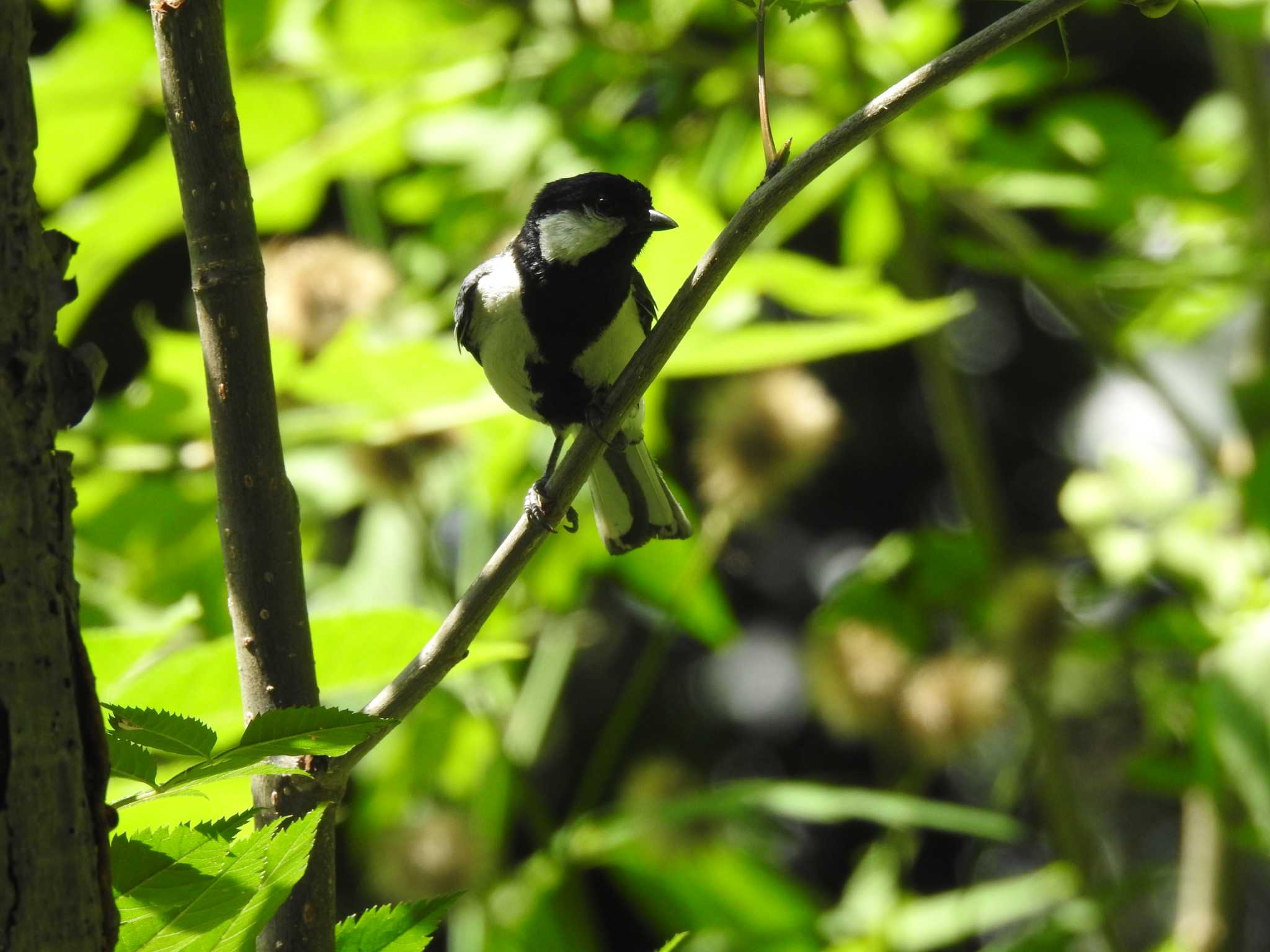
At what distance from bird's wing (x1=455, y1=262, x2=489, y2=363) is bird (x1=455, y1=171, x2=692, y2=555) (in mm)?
20

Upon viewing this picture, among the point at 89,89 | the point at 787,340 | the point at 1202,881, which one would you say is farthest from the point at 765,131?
the point at 1202,881

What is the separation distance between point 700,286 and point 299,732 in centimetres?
43

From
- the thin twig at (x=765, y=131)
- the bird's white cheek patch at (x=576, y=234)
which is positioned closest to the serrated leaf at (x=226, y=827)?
the thin twig at (x=765, y=131)

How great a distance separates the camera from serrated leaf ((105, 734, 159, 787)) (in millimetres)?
685

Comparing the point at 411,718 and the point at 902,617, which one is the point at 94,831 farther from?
the point at 902,617

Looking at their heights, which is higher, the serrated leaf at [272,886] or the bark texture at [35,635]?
the bark texture at [35,635]

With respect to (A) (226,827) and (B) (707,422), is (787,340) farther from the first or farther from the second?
(A) (226,827)

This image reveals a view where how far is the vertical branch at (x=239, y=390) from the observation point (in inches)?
34.9

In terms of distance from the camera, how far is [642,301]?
6.59ft

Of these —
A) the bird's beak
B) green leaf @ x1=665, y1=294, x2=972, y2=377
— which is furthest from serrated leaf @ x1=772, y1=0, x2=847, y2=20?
the bird's beak

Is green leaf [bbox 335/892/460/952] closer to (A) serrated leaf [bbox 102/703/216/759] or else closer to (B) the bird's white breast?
(A) serrated leaf [bbox 102/703/216/759]

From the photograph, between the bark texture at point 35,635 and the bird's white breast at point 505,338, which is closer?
the bark texture at point 35,635

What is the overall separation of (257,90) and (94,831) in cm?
194

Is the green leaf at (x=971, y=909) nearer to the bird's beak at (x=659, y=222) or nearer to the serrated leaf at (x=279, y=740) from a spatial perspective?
the bird's beak at (x=659, y=222)
